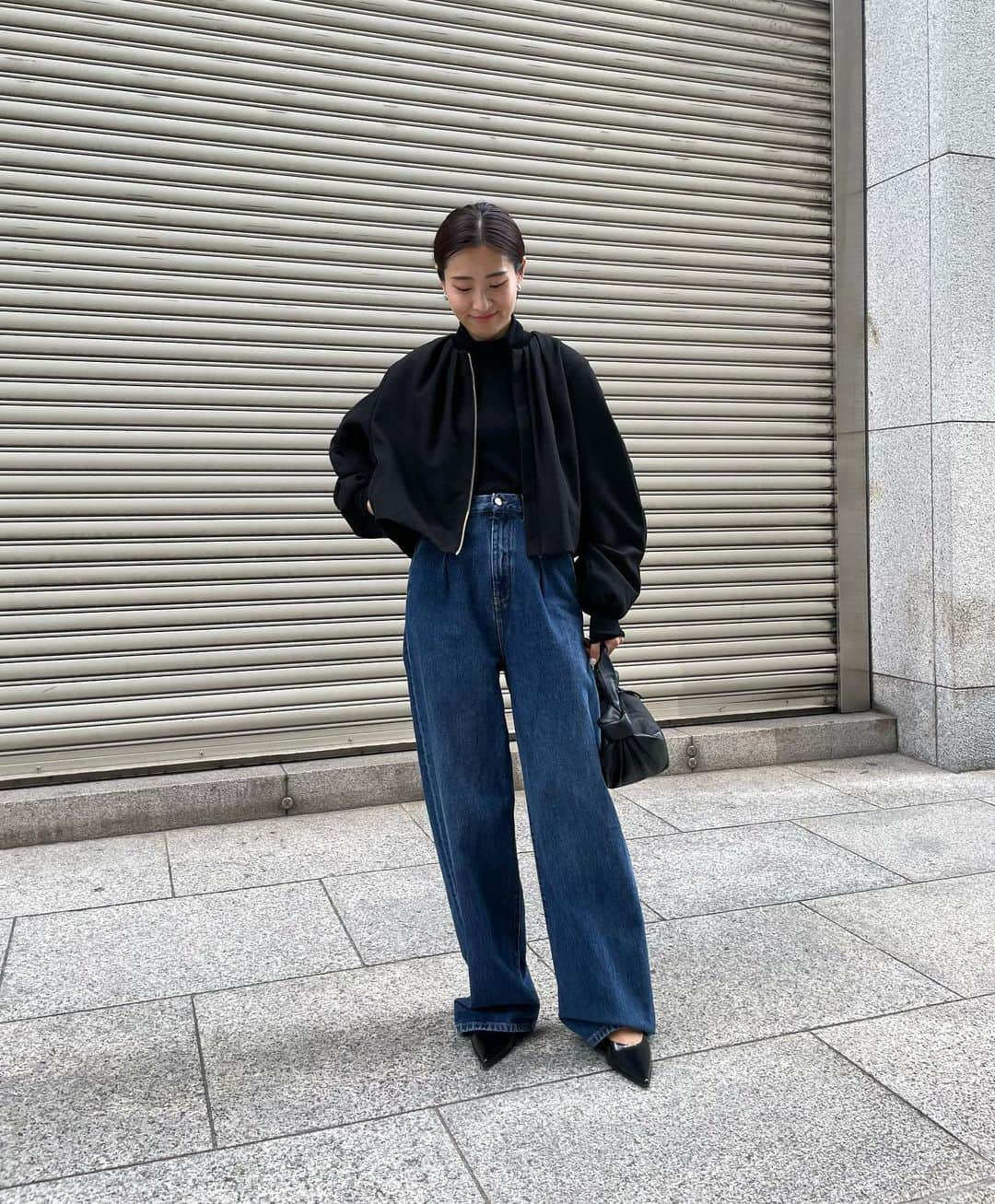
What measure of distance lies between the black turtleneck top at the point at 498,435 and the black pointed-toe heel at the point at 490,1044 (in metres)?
1.30

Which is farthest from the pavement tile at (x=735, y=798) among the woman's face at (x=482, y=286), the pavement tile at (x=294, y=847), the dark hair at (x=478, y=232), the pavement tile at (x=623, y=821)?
the dark hair at (x=478, y=232)

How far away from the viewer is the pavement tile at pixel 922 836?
4.23 meters

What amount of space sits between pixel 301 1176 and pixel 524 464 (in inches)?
61.9

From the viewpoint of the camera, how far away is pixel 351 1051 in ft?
9.36

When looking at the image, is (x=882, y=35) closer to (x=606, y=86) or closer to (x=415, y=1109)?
(x=606, y=86)

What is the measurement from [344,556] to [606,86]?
2.59 meters

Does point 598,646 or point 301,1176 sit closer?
point 301,1176

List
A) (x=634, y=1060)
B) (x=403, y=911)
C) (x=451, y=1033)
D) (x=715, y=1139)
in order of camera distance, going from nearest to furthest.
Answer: (x=715, y=1139) < (x=634, y=1060) < (x=451, y=1033) < (x=403, y=911)

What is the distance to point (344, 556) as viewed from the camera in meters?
5.30

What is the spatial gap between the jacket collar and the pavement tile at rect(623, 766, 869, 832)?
257 cm

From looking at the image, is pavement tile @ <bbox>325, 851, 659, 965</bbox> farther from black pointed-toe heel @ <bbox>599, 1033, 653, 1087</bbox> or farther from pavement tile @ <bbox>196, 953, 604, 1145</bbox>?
black pointed-toe heel @ <bbox>599, 1033, 653, 1087</bbox>

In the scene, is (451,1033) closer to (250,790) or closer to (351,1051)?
(351,1051)

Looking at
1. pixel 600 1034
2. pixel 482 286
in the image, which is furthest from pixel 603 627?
pixel 600 1034

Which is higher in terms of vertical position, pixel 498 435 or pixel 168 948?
pixel 498 435
